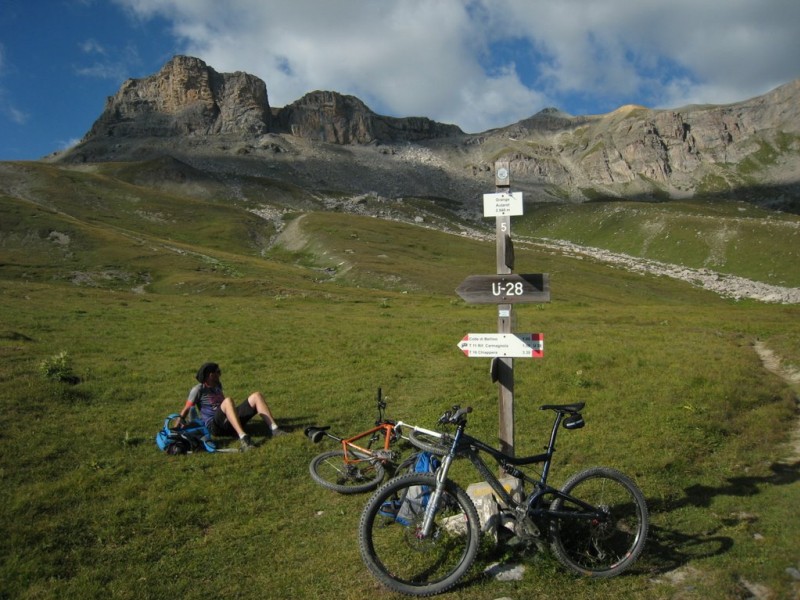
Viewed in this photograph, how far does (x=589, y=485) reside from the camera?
27.9 feet

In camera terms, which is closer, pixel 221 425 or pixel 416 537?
pixel 416 537

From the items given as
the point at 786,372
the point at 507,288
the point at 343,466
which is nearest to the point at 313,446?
the point at 343,466

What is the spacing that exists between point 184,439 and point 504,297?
8.49m

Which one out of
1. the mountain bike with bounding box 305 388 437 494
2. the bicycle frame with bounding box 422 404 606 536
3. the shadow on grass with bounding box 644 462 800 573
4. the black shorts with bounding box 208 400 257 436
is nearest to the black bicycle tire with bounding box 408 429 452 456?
the bicycle frame with bounding box 422 404 606 536

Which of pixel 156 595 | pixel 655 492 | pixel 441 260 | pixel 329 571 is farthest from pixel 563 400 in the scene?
pixel 441 260

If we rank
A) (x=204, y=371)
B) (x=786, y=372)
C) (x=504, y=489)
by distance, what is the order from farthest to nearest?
(x=786, y=372), (x=204, y=371), (x=504, y=489)

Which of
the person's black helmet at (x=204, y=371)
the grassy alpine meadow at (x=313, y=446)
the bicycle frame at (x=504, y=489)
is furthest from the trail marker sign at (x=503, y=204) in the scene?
the person's black helmet at (x=204, y=371)

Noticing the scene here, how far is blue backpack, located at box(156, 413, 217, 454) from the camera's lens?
40.5 ft

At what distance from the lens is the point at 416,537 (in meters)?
7.77

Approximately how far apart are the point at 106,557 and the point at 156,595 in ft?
4.72

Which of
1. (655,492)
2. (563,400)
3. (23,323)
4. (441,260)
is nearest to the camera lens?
(655,492)

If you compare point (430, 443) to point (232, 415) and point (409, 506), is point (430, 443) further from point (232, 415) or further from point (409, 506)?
point (232, 415)

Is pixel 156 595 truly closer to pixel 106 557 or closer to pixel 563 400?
pixel 106 557

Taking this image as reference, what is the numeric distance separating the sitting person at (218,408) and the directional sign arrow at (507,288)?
705 cm
